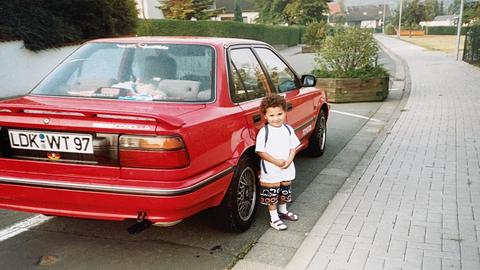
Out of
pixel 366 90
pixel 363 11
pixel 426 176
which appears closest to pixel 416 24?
pixel 363 11

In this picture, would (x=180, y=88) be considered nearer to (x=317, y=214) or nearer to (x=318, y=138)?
(x=317, y=214)

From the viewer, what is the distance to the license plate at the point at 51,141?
3088mm

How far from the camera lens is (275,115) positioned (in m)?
3.86

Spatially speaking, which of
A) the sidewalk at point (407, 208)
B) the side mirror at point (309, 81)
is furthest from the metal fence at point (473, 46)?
the side mirror at point (309, 81)

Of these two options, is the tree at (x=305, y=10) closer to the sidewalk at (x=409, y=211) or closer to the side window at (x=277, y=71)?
the sidewalk at (x=409, y=211)

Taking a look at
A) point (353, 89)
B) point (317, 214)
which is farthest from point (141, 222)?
point (353, 89)

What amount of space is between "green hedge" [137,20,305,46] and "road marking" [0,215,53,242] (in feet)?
52.5

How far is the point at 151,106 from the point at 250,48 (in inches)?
63.9

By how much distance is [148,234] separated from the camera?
4.00m

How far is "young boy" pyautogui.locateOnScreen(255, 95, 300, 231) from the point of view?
387cm

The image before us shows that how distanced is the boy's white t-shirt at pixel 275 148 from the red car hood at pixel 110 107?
67cm

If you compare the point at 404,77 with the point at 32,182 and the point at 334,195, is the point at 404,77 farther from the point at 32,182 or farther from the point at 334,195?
the point at 32,182

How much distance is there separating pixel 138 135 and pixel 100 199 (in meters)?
0.52

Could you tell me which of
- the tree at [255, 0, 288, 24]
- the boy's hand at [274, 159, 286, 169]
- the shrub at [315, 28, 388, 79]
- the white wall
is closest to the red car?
the boy's hand at [274, 159, 286, 169]
